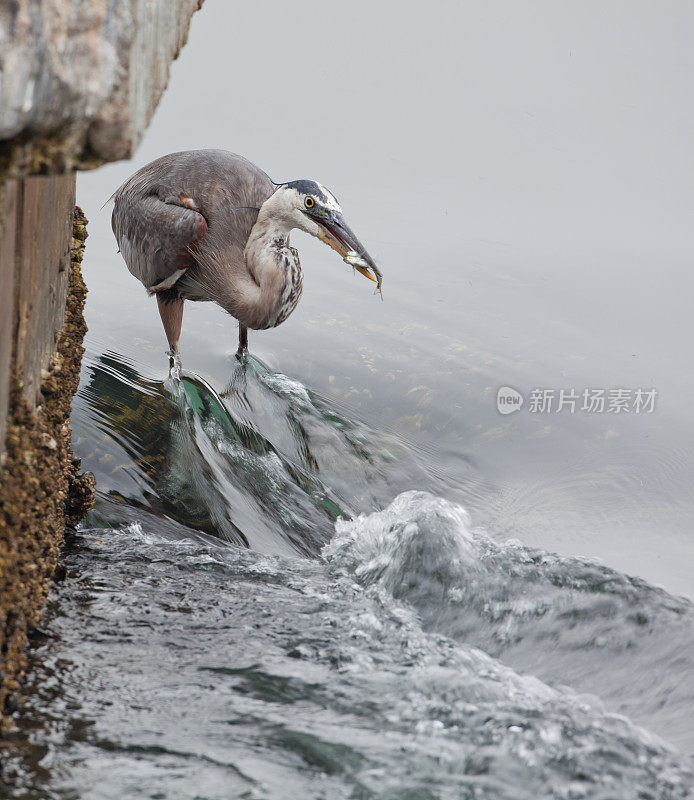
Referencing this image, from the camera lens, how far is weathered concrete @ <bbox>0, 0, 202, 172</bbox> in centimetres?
109

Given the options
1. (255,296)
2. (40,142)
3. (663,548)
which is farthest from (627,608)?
(255,296)

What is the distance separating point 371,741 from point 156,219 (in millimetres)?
4118

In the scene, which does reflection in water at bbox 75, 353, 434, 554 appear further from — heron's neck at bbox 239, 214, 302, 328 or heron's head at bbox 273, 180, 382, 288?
heron's head at bbox 273, 180, 382, 288

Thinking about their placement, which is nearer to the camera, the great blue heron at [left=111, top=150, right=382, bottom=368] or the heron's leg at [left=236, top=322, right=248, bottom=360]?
the great blue heron at [left=111, top=150, right=382, bottom=368]

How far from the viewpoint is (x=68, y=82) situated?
1.15 metres

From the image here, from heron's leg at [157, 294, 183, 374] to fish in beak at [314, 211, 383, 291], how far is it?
1194mm

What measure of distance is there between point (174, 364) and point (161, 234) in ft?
2.61

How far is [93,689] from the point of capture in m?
2.05

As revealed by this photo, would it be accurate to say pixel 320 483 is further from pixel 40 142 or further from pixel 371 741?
pixel 40 142

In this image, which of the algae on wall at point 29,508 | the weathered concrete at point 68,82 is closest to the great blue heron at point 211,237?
the algae on wall at point 29,508

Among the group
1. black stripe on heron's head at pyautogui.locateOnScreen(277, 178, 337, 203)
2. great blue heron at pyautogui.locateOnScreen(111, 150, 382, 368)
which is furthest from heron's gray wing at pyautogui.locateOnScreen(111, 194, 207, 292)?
black stripe on heron's head at pyautogui.locateOnScreen(277, 178, 337, 203)

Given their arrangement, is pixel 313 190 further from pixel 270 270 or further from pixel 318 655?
pixel 318 655

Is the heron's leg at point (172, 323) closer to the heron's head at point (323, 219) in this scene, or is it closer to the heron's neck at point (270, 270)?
the heron's neck at point (270, 270)

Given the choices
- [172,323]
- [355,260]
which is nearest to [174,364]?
[172,323]
